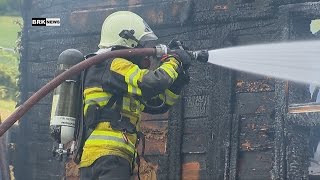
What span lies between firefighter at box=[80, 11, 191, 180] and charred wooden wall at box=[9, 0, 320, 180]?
129 centimetres

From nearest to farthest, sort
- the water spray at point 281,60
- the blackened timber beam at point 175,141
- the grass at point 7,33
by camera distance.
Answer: the water spray at point 281,60 < the blackened timber beam at point 175,141 < the grass at point 7,33

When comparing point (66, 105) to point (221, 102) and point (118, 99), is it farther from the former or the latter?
point (221, 102)

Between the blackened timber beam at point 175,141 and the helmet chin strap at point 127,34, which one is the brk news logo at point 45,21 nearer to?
the blackened timber beam at point 175,141

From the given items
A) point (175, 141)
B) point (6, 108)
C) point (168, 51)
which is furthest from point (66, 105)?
point (6, 108)

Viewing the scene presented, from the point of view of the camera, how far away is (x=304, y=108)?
5.27 metres

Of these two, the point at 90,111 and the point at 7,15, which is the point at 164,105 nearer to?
the point at 90,111

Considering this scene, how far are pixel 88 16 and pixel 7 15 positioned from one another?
763 inches

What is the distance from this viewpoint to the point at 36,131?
Answer: 721cm

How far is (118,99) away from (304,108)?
1906 millimetres

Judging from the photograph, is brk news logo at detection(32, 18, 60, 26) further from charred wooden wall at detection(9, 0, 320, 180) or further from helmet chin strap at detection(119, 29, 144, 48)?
helmet chin strap at detection(119, 29, 144, 48)

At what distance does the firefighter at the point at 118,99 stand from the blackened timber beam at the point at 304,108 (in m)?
1.35

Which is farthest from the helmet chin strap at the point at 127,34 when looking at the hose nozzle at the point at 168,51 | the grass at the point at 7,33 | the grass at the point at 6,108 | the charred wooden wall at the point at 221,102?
the grass at the point at 7,33

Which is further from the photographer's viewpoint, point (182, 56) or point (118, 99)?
point (182, 56)

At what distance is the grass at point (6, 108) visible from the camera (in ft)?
59.7
